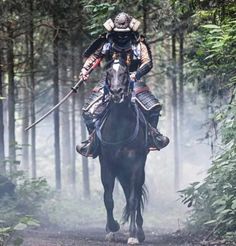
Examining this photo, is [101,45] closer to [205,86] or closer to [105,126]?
[105,126]

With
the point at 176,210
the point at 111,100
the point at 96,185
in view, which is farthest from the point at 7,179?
the point at 96,185

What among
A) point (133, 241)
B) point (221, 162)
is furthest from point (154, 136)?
point (133, 241)

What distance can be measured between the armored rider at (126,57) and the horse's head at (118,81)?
29.6 inches

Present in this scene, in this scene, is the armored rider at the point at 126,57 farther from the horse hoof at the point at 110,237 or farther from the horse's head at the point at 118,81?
the horse hoof at the point at 110,237

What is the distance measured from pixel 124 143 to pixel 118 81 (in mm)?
1497

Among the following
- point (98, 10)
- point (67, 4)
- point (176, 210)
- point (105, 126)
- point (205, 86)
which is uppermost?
point (67, 4)

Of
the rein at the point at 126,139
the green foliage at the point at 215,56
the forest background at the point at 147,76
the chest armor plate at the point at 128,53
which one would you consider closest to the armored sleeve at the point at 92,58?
the chest armor plate at the point at 128,53

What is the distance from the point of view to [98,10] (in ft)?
48.7

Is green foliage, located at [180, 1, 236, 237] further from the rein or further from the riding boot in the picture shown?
the rein

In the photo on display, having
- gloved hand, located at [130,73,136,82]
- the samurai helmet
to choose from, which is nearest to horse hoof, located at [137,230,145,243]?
gloved hand, located at [130,73,136,82]

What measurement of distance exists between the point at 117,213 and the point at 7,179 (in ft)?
25.4

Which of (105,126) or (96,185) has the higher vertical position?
(105,126)

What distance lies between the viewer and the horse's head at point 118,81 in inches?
399

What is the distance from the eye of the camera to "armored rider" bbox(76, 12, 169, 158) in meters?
11.6
